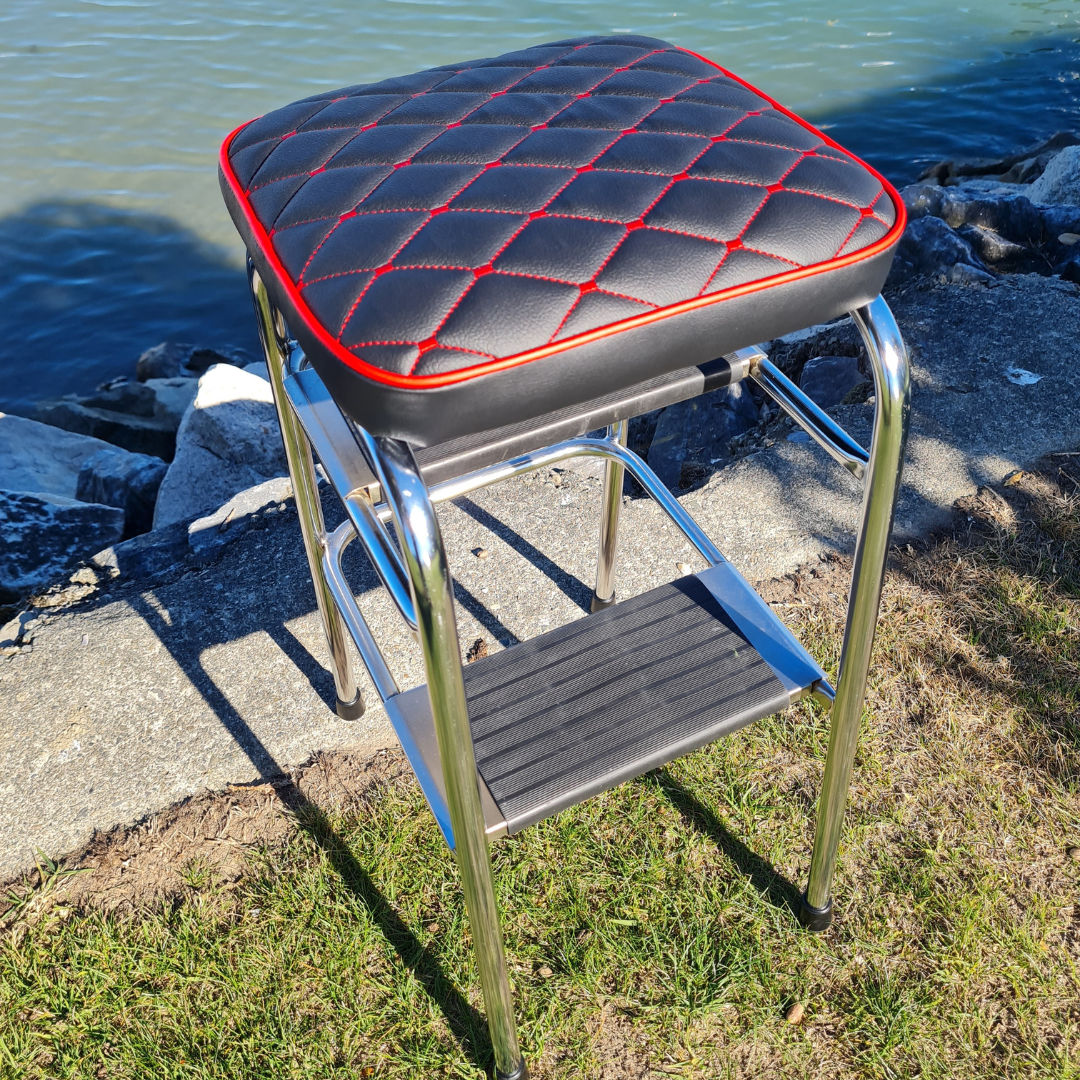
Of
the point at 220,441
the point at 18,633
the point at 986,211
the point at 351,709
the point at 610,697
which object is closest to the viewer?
the point at 610,697

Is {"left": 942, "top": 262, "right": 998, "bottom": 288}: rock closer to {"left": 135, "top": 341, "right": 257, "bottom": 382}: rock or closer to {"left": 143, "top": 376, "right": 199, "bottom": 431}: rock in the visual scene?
{"left": 143, "top": 376, "right": 199, "bottom": 431}: rock

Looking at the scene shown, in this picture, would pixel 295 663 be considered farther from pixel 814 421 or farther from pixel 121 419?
pixel 121 419

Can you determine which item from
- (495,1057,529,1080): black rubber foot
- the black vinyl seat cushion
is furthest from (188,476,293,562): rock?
(495,1057,529,1080): black rubber foot

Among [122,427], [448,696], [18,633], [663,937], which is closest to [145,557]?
[18,633]

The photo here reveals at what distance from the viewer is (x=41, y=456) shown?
403cm

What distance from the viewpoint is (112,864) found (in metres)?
1.72

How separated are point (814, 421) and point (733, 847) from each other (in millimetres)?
913

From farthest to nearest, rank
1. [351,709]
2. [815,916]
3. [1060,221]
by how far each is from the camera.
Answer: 1. [1060,221]
2. [351,709]
3. [815,916]

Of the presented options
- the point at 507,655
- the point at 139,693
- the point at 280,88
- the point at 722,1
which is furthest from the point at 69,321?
the point at 722,1

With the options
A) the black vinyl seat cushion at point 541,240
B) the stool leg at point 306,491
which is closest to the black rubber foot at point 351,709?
the stool leg at point 306,491

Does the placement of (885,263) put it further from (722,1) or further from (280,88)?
(722,1)

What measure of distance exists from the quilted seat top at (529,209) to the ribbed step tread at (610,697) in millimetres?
654

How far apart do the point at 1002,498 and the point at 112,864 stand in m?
2.18

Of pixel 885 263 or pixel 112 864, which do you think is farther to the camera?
pixel 112 864
